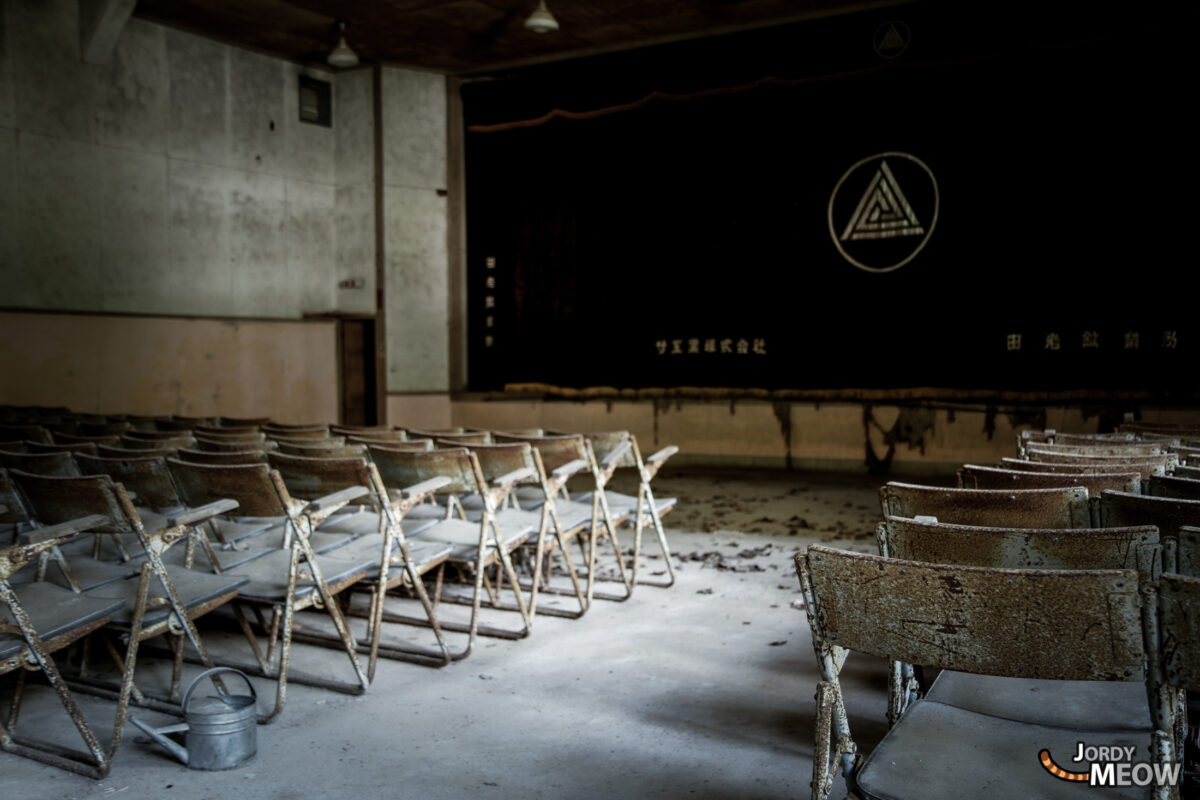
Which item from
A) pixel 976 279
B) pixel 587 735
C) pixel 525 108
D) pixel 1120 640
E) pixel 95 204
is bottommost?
pixel 587 735

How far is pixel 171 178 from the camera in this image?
9.97 metres

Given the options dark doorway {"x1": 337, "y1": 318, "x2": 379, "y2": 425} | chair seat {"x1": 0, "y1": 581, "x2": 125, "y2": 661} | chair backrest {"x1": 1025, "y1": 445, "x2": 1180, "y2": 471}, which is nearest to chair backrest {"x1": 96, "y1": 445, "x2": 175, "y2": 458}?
chair seat {"x1": 0, "y1": 581, "x2": 125, "y2": 661}

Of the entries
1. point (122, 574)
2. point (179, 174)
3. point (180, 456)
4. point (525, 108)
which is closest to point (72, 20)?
point (179, 174)

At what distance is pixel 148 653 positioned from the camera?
3.55 m

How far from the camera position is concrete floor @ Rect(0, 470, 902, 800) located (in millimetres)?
2453

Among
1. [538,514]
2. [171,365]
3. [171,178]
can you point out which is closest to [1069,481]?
[538,514]

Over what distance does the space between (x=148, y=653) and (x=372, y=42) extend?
8.50 m

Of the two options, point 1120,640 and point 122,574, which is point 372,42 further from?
point 1120,640

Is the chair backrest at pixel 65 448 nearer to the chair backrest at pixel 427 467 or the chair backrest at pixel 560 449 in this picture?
the chair backrest at pixel 427 467

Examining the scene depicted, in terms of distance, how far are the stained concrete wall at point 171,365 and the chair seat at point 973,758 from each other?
913cm

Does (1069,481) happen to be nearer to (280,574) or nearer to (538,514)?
(538,514)

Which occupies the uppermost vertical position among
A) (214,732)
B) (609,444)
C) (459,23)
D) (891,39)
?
(459,23)

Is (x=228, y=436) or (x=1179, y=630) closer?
(x=1179, y=630)

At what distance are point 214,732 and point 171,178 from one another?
8.83 metres
